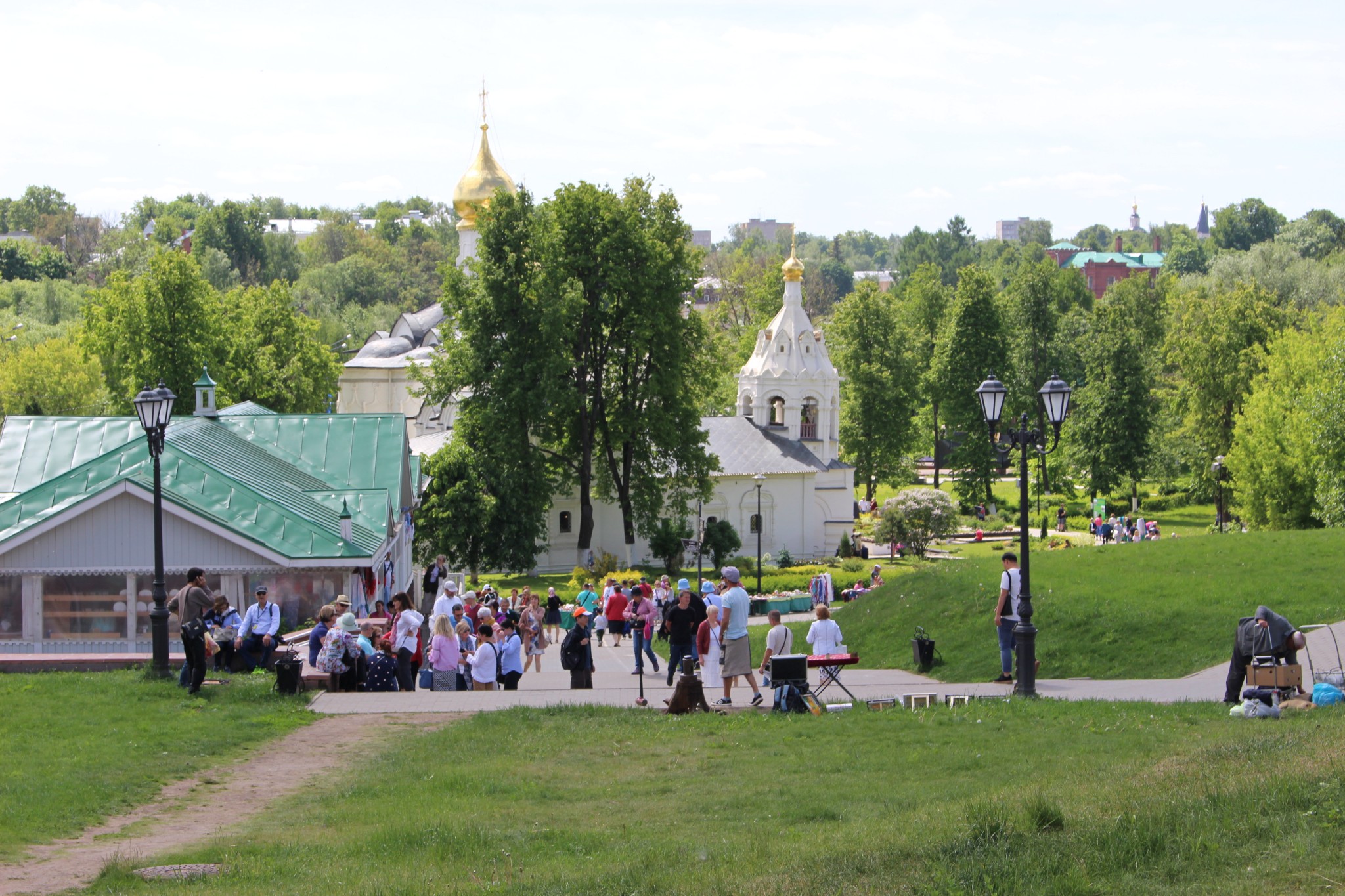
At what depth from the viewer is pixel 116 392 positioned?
5903 centimetres

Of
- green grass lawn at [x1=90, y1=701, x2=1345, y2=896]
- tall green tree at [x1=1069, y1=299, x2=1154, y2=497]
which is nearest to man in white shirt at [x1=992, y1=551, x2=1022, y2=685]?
green grass lawn at [x1=90, y1=701, x2=1345, y2=896]

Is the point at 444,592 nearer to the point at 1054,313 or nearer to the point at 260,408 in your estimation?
the point at 260,408

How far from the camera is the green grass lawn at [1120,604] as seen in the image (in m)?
19.5

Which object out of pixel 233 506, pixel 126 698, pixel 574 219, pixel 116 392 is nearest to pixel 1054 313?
pixel 574 219

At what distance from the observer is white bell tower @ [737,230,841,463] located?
2165 inches

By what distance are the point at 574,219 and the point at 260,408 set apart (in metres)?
14.0

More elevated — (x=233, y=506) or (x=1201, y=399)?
(x=1201, y=399)

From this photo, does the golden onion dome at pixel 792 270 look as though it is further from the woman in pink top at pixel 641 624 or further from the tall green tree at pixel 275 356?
the woman in pink top at pixel 641 624

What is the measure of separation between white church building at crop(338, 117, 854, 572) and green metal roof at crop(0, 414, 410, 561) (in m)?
16.6

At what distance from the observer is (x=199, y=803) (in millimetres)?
12023

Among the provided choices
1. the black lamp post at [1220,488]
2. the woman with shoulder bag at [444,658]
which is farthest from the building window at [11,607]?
the black lamp post at [1220,488]

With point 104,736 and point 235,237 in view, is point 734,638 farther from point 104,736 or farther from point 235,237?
point 235,237

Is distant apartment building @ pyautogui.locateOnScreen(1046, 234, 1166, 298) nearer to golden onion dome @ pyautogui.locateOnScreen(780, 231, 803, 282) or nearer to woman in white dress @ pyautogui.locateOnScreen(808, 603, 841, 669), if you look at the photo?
golden onion dome @ pyautogui.locateOnScreen(780, 231, 803, 282)

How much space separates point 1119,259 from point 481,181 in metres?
131
